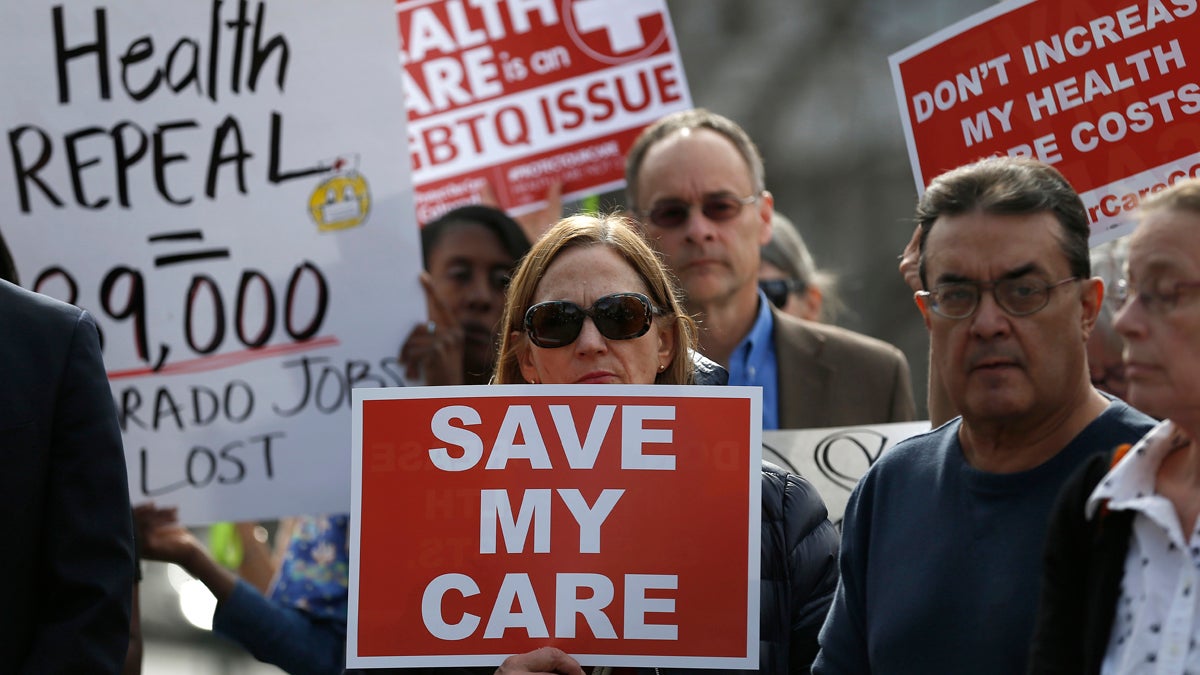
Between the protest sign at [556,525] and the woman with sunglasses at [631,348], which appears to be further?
the woman with sunglasses at [631,348]

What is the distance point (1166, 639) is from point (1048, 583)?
220 mm

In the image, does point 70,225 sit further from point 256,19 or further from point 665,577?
point 665,577

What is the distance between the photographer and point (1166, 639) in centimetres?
209

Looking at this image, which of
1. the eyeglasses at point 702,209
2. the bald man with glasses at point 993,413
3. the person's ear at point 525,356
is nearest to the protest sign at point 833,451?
the eyeglasses at point 702,209

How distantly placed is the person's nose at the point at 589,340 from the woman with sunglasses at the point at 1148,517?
3.27ft

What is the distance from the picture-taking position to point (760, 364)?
4.45 m

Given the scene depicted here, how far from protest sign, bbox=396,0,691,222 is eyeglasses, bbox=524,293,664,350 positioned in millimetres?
2251

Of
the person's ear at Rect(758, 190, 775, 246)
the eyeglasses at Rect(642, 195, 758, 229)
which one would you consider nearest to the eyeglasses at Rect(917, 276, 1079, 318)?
the eyeglasses at Rect(642, 195, 758, 229)

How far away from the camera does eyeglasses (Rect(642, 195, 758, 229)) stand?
443 centimetres

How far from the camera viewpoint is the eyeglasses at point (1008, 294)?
257 centimetres

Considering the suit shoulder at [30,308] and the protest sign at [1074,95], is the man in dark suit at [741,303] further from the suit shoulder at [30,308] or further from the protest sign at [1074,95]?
the suit shoulder at [30,308]

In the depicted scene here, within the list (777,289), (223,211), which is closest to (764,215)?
(777,289)

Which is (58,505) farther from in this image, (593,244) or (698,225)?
(698,225)

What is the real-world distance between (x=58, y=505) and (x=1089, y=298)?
1805 mm
